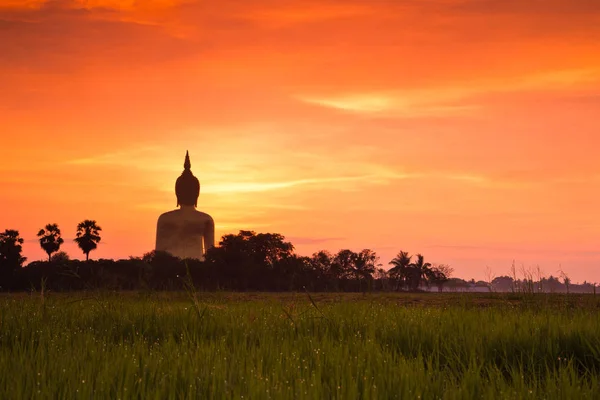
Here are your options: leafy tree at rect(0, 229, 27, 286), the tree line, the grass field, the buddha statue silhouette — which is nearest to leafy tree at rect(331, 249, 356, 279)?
the tree line

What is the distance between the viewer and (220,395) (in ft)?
18.4

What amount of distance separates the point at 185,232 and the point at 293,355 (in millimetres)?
77785

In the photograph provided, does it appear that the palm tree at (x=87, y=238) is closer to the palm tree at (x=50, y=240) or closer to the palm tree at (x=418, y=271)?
the palm tree at (x=50, y=240)

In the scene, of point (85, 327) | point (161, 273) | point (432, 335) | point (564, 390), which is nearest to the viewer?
point (564, 390)

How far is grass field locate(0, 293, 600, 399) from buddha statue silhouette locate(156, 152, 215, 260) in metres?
71.6

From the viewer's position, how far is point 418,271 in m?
107

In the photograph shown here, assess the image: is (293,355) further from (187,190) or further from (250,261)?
(187,190)

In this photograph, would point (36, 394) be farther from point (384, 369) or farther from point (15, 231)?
point (15, 231)

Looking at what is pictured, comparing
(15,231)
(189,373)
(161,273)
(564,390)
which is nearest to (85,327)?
(189,373)

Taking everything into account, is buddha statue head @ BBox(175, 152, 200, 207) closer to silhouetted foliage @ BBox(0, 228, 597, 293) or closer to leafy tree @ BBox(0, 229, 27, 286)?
silhouetted foliage @ BBox(0, 228, 597, 293)

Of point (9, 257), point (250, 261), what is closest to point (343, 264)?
point (250, 261)

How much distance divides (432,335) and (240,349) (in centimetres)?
278

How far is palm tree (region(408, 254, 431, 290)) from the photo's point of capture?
4124 inches

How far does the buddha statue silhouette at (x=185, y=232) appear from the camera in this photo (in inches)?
3287
